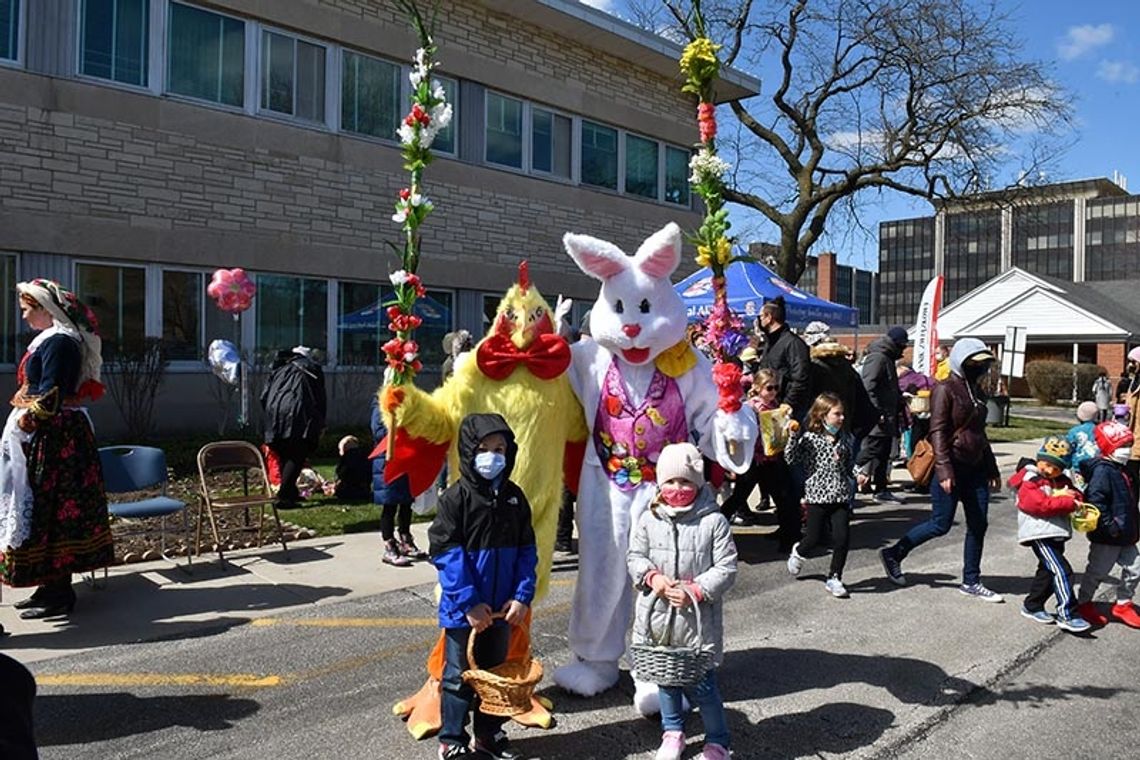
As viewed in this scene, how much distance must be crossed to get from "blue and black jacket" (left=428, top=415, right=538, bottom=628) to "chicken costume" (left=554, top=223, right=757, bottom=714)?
0.65 m

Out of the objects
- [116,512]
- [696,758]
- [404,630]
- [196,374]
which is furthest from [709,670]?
[196,374]

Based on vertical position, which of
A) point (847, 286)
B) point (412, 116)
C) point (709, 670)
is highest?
point (847, 286)

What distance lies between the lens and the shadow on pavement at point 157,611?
5094mm

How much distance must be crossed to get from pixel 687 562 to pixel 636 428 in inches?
31.5

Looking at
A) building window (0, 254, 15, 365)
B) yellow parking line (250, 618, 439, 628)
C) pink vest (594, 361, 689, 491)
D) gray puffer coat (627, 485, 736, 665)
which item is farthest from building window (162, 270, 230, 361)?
gray puffer coat (627, 485, 736, 665)

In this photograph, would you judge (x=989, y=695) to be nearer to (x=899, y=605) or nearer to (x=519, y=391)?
(x=899, y=605)

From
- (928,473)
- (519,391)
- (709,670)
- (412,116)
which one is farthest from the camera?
(928,473)

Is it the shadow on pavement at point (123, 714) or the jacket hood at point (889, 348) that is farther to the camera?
the jacket hood at point (889, 348)

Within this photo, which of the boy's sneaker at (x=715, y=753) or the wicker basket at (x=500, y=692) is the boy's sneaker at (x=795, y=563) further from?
the wicker basket at (x=500, y=692)

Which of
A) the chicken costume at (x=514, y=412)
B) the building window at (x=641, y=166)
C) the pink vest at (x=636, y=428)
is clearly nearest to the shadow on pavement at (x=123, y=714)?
the chicken costume at (x=514, y=412)

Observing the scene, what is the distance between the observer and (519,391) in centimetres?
407

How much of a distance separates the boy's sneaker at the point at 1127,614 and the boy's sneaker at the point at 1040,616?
47 centimetres

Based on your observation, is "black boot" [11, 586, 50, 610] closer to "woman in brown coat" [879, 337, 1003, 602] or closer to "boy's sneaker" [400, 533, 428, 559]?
"boy's sneaker" [400, 533, 428, 559]

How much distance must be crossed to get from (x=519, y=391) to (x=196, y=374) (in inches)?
387
